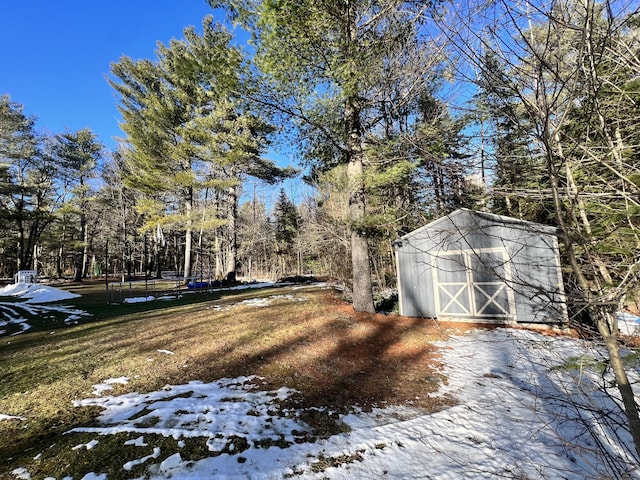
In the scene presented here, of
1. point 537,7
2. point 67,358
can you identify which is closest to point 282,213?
point 67,358

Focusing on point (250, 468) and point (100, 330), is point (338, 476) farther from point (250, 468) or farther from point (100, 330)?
point (100, 330)

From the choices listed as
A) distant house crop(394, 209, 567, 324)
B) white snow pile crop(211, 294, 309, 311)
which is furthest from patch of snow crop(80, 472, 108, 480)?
distant house crop(394, 209, 567, 324)

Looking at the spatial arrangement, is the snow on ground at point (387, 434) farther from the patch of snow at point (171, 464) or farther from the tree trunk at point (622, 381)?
the tree trunk at point (622, 381)

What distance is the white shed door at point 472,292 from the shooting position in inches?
299

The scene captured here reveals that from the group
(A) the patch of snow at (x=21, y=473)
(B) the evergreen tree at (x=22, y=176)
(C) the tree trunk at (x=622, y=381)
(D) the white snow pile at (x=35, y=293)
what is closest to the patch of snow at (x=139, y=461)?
(A) the patch of snow at (x=21, y=473)

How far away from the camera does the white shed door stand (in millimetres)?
7586

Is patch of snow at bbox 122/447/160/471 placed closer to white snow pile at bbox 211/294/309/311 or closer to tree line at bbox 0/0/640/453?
tree line at bbox 0/0/640/453

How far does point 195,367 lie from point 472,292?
→ 6930mm

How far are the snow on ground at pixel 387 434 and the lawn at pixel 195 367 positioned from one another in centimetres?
15

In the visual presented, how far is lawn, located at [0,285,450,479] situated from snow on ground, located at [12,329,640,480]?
149mm

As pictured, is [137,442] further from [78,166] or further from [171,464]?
[78,166]

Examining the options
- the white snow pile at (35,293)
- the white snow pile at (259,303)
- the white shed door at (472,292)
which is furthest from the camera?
the white snow pile at (35,293)

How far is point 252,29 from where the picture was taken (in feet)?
18.3

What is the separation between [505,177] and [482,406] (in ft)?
9.94
